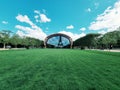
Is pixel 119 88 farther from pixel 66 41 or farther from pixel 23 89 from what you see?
pixel 66 41

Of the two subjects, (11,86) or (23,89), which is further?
(11,86)

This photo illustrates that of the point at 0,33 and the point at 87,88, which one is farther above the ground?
the point at 0,33

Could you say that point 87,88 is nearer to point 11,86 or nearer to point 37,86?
point 37,86

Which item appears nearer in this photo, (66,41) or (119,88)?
(119,88)

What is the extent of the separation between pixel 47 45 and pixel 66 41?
16056 millimetres

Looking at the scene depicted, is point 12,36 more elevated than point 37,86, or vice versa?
point 12,36

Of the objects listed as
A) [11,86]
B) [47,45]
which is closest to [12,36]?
[47,45]

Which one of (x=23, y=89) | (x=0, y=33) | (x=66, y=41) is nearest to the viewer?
(x=23, y=89)

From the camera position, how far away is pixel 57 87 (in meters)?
3.27

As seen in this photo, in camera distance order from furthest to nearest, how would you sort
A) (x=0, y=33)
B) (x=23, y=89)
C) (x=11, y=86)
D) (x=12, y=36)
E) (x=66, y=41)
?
(x=66, y=41), (x=12, y=36), (x=0, y=33), (x=11, y=86), (x=23, y=89)

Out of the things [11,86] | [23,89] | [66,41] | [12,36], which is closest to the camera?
[23,89]

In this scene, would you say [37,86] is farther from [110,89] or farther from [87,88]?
[110,89]

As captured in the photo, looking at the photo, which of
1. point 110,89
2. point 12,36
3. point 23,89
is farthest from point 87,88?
point 12,36

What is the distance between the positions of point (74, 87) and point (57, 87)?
→ 0.45m
